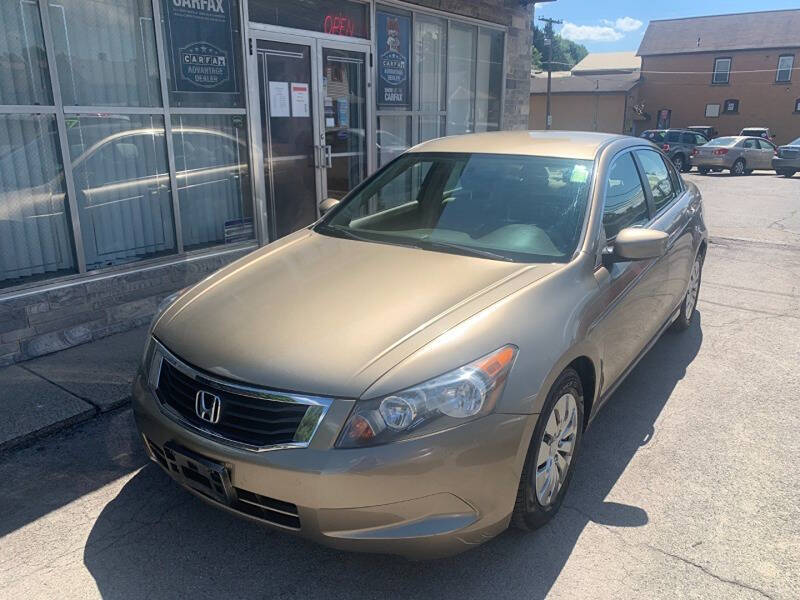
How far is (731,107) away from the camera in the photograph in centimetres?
4078

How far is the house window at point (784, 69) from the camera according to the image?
39.1 m

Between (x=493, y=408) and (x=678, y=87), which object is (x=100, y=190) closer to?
(x=493, y=408)

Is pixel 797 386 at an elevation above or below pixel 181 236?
below

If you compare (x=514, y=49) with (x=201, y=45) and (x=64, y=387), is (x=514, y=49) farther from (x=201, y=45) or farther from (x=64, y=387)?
(x=64, y=387)

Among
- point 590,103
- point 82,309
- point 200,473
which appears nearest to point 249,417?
point 200,473

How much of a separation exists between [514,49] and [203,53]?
19.8 feet

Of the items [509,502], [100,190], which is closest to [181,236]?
[100,190]

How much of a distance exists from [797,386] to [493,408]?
126 inches

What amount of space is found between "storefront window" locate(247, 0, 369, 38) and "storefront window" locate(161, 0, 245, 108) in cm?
36

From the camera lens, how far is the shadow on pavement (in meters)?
2.50

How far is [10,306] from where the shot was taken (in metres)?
4.49

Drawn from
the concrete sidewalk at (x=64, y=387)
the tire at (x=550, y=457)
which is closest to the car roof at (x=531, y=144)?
the tire at (x=550, y=457)

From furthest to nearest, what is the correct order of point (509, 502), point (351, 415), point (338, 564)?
point (338, 564)
point (509, 502)
point (351, 415)

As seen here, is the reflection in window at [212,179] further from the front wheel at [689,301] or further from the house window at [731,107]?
the house window at [731,107]
